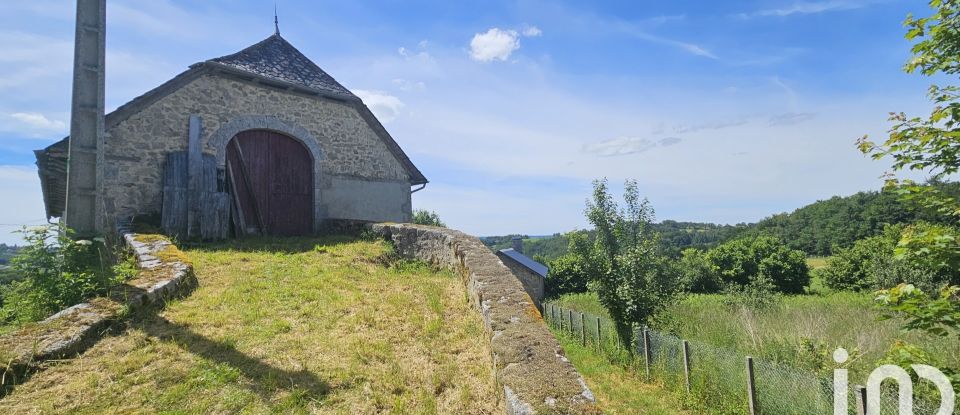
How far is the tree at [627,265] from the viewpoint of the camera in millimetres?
10523

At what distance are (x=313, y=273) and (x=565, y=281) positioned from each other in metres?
22.5

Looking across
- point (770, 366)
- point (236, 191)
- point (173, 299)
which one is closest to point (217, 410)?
point (173, 299)

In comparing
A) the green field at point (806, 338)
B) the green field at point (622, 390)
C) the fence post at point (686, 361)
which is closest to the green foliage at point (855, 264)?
the green field at point (806, 338)

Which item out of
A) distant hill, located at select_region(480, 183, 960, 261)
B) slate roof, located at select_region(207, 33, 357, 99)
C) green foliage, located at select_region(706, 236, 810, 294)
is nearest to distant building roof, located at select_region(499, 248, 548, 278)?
distant hill, located at select_region(480, 183, 960, 261)

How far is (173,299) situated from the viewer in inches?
183

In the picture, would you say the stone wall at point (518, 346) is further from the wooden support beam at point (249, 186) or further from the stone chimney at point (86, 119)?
the wooden support beam at point (249, 186)

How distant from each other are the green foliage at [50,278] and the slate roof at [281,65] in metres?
6.22

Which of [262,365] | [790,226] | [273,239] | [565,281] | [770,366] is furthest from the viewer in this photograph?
[790,226]

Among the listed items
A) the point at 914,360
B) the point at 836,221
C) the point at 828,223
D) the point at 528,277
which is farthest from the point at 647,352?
the point at 828,223

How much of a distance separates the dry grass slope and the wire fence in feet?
14.6

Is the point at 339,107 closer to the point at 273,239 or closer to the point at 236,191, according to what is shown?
the point at 236,191

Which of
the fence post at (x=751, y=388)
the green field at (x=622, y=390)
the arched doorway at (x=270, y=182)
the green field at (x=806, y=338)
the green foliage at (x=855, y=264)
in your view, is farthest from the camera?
the green foliage at (x=855, y=264)

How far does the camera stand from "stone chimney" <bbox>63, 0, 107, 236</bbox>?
5020mm

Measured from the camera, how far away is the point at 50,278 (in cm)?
424
